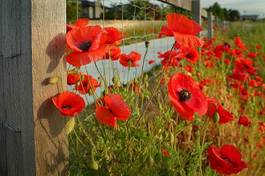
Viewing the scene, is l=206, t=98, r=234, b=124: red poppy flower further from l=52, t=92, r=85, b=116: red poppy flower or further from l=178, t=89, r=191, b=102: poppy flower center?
l=52, t=92, r=85, b=116: red poppy flower

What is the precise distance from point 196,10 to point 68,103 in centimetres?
528

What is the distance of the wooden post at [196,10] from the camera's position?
6.51 m

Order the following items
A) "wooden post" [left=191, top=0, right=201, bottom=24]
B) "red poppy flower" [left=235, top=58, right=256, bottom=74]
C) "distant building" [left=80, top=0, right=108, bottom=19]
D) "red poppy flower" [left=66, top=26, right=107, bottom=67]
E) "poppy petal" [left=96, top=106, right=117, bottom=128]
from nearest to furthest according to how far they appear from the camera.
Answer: "red poppy flower" [left=66, top=26, right=107, bottom=67]
"poppy petal" [left=96, top=106, right=117, bottom=128]
"red poppy flower" [left=235, top=58, right=256, bottom=74]
"distant building" [left=80, top=0, right=108, bottom=19]
"wooden post" [left=191, top=0, right=201, bottom=24]

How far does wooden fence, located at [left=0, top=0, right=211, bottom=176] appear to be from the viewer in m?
1.44

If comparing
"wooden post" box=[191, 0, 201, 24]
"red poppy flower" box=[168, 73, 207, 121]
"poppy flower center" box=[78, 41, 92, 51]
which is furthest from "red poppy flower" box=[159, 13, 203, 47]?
"wooden post" box=[191, 0, 201, 24]

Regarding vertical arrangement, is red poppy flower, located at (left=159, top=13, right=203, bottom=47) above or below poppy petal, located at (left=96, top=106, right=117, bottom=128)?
above

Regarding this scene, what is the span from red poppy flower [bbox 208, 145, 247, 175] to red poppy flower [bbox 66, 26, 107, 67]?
510 millimetres

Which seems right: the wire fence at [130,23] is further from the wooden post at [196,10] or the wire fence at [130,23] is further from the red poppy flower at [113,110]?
the red poppy flower at [113,110]

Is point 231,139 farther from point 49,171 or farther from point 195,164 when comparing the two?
point 49,171

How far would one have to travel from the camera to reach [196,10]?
6578 millimetres

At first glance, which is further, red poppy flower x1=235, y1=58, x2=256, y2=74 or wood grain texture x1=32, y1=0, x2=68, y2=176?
red poppy flower x1=235, y1=58, x2=256, y2=74

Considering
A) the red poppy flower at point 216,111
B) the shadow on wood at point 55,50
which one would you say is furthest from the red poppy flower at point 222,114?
the shadow on wood at point 55,50

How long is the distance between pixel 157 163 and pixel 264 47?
845cm

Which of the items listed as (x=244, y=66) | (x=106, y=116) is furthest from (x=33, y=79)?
(x=244, y=66)
